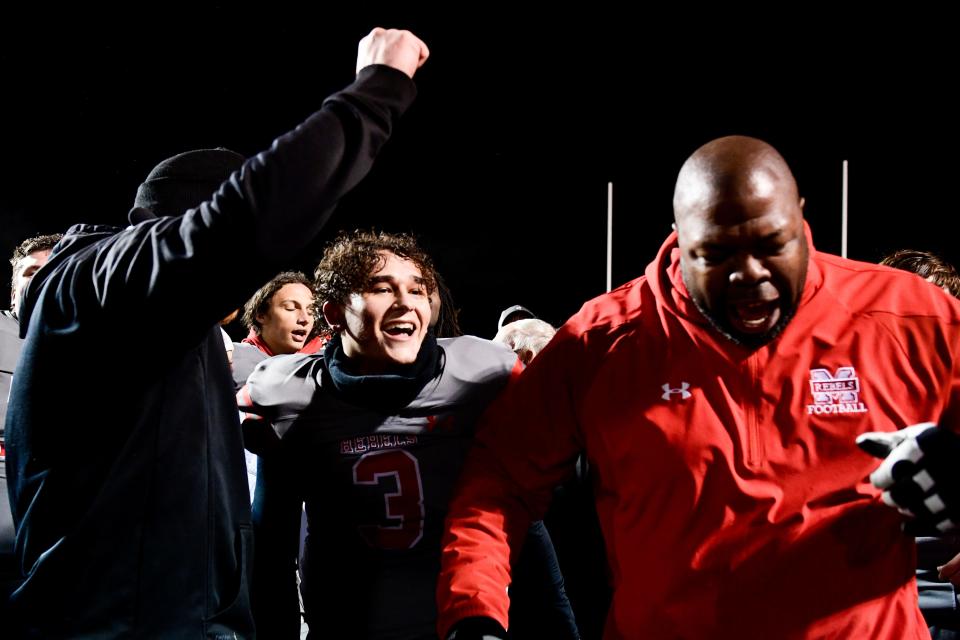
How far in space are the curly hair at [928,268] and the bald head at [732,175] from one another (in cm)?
199

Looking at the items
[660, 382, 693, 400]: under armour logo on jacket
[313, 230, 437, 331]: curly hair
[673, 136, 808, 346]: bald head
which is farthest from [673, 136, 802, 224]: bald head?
[313, 230, 437, 331]: curly hair

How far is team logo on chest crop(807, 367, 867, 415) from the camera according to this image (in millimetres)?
1492

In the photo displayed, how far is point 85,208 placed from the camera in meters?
10.5

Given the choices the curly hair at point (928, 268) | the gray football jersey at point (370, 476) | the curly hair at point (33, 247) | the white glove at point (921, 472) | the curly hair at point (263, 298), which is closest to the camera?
the white glove at point (921, 472)

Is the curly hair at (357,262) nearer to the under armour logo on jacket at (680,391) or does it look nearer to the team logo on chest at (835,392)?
the under armour logo on jacket at (680,391)

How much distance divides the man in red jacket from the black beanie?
0.82 m

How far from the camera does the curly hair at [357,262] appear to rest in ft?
8.62

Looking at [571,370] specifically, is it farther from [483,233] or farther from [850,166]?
[483,233]

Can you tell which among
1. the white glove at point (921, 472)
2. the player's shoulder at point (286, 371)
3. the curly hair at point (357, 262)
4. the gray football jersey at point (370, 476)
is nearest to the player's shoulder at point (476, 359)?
the gray football jersey at point (370, 476)

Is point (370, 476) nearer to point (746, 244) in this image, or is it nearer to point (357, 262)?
point (357, 262)

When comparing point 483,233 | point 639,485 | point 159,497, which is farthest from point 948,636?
point 483,233

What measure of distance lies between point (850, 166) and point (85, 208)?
10.9 meters

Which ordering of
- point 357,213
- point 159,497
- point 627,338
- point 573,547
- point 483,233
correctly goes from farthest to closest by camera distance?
point 483,233, point 357,213, point 573,547, point 627,338, point 159,497

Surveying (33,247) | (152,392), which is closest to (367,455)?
(152,392)
